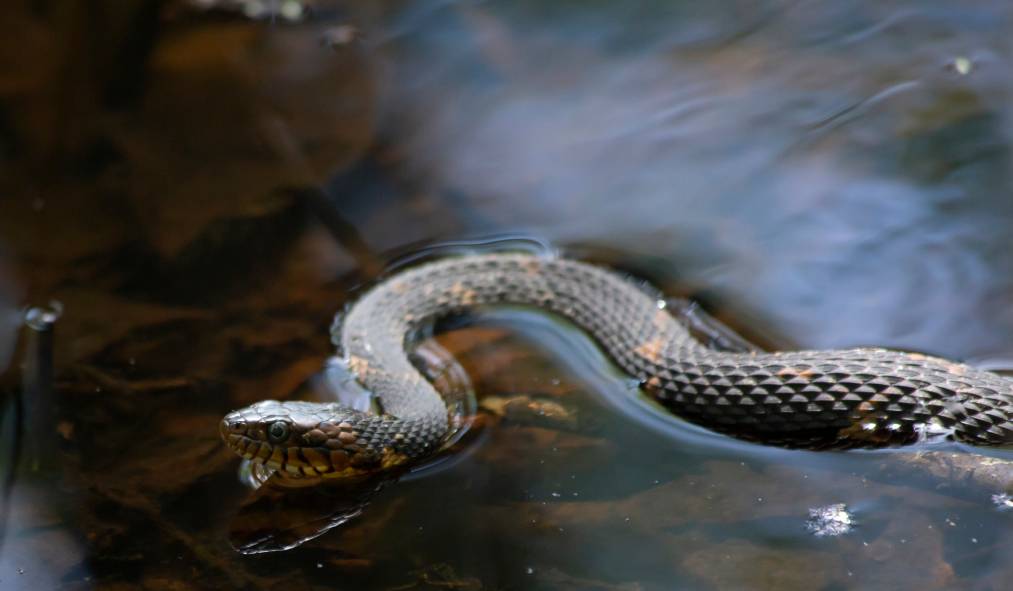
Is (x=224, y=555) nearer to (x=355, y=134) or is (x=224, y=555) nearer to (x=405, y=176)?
(x=405, y=176)

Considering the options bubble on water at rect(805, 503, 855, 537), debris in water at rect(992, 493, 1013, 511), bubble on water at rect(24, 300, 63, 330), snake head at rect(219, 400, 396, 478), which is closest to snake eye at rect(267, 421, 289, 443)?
snake head at rect(219, 400, 396, 478)

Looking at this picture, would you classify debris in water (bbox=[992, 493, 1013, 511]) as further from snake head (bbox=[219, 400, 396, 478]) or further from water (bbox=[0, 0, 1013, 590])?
snake head (bbox=[219, 400, 396, 478])

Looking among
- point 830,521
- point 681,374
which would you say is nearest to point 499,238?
point 681,374

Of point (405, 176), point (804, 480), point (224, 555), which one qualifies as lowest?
point (224, 555)

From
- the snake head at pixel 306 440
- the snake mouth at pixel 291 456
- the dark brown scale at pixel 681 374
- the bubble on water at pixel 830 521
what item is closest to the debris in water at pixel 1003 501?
the dark brown scale at pixel 681 374

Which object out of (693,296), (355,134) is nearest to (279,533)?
(693,296)

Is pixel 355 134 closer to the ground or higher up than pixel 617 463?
higher up

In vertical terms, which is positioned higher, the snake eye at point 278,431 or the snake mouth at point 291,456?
the snake eye at point 278,431

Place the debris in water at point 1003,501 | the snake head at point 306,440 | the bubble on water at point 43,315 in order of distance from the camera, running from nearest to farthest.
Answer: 1. the debris in water at point 1003,501
2. the snake head at point 306,440
3. the bubble on water at point 43,315

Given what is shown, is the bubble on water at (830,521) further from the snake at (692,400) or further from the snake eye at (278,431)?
the snake eye at (278,431)
